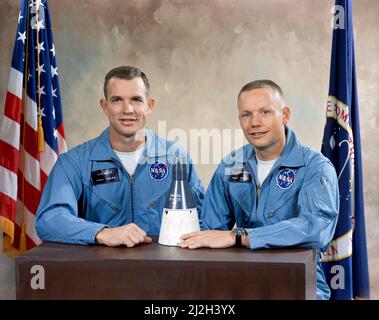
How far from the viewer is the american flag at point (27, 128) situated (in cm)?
395

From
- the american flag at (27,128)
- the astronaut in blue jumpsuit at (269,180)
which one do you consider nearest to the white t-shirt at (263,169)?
the astronaut in blue jumpsuit at (269,180)

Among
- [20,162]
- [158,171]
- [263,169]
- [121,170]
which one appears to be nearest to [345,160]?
[263,169]

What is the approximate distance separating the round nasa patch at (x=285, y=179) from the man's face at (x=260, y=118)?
0.14 metres

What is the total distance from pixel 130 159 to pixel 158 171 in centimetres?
15

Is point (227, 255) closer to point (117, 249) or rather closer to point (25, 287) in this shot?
point (117, 249)

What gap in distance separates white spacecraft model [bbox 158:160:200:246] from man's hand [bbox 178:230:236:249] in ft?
0.11

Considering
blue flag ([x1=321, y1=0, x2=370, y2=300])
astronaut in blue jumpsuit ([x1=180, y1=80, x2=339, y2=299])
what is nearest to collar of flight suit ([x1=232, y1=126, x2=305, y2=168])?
astronaut in blue jumpsuit ([x1=180, y1=80, x2=339, y2=299])

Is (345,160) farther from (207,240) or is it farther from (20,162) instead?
(20,162)

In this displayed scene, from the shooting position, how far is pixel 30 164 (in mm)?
4039

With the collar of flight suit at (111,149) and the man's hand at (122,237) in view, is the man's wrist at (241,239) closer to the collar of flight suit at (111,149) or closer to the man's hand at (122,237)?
the man's hand at (122,237)

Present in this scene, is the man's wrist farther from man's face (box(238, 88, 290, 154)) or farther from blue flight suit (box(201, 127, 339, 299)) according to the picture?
man's face (box(238, 88, 290, 154))

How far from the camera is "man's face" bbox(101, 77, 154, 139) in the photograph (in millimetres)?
3000

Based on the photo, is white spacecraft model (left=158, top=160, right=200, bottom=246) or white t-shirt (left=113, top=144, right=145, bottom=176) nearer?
Answer: white spacecraft model (left=158, top=160, right=200, bottom=246)

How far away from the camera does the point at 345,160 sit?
3840mm
